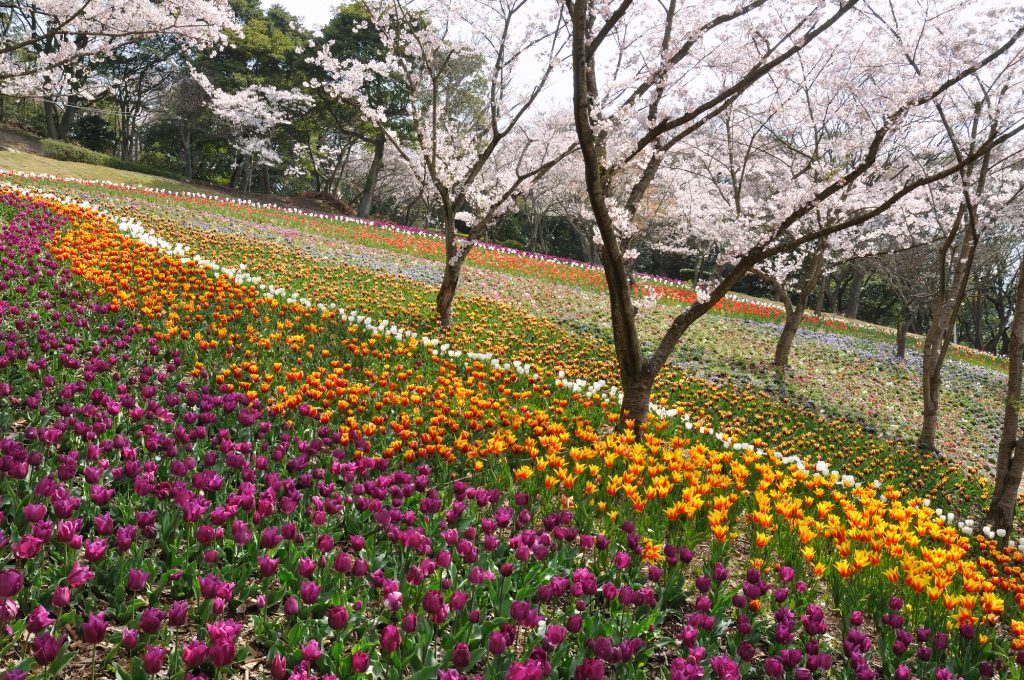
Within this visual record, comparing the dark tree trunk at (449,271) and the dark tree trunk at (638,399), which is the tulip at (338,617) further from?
the dark tree trunk at (449,271)

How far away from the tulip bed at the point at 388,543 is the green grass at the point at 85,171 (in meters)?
26.1

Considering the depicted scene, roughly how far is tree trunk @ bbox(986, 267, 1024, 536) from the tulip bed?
722mm

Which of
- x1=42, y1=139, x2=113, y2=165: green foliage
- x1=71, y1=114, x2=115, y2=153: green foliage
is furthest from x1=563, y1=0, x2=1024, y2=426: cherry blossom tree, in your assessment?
x1=71, y1=114, x2=115, y2=153: green foliage

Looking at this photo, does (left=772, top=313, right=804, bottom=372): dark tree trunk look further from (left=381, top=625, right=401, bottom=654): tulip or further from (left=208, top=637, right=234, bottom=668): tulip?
(left=208, top=637, right=234, bottom=668): tulip

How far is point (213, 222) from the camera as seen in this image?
53.3 feet

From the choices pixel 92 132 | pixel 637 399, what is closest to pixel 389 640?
pixel 637 399

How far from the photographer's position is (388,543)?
329cm

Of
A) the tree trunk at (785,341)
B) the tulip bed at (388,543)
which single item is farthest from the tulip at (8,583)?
the tree trunk at (785,341)

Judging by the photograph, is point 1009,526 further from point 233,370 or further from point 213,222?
point 213,222

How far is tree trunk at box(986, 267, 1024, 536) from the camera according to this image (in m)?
6.79

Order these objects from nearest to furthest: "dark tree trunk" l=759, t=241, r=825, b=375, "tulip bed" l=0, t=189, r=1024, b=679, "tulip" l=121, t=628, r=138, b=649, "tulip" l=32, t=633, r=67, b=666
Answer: "tulip" l=32, t=633, r=67, b=666 < "tulip" l=121, t=628, r=138, b=649 < "tulip bed" l=0, t=189, r=1024, b=679 < "dark tree trunk" l=759, t=241, r=825, b=375

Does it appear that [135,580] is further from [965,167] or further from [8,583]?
[965,167]

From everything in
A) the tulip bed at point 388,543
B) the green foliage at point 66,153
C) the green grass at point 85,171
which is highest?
the green foliage at point 66,153

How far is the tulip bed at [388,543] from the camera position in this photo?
93.8 inches
